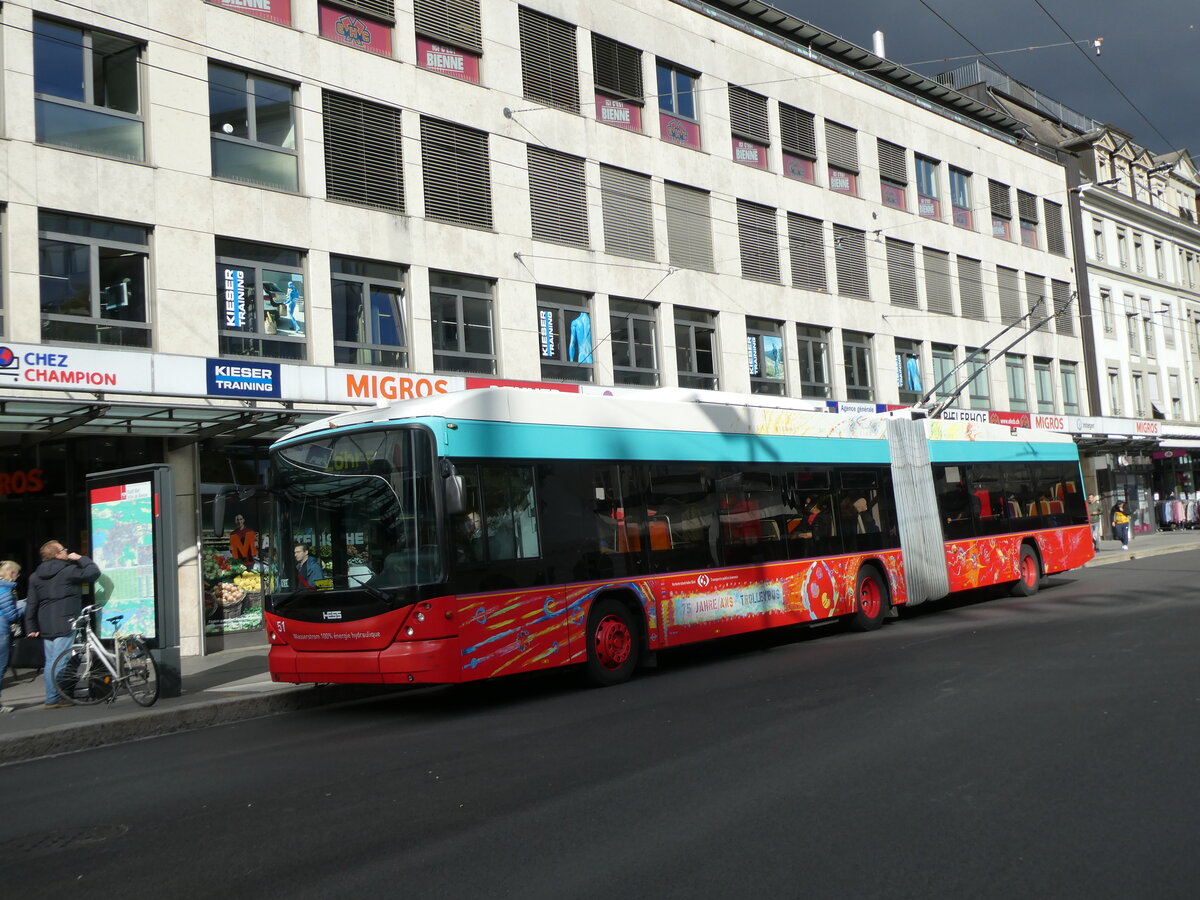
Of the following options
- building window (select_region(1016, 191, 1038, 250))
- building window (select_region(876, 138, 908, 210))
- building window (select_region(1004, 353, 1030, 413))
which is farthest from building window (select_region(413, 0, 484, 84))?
building window (select_region(1016, 191, 1038, 250))

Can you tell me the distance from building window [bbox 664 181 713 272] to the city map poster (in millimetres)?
15408

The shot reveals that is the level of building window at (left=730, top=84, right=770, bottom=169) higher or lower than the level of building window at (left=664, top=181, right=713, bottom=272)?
higher

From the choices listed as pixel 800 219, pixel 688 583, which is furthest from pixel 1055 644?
pixel 800 219

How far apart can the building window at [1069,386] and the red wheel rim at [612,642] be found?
32.4 metres

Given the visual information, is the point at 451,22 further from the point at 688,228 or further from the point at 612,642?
the point at 612,642

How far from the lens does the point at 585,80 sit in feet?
79.9

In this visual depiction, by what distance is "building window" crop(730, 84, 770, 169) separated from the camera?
28.1m

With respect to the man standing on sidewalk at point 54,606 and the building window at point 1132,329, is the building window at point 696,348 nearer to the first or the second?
the man standing on sidewalk at point 54,606

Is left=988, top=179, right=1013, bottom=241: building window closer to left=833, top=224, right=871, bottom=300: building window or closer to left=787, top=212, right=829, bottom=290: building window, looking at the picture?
left=833, top=224, right=871, bottom=300: building window

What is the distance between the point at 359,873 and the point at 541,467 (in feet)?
21.7

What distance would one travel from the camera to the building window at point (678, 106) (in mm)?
26266

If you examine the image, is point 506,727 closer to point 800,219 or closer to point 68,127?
point 68,127

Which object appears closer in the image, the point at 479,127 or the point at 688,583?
the point at 688,583

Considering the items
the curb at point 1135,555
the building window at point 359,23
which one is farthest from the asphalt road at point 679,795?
the curb at point 1135,555
